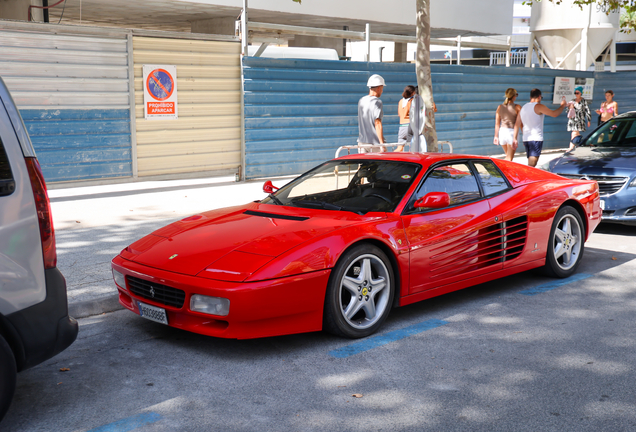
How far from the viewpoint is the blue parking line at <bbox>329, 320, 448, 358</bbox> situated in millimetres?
4387

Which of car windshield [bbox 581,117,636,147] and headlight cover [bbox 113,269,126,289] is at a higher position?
car windshield [bbox 581,117,636,147]

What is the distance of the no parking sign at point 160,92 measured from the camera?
1158 centimetres

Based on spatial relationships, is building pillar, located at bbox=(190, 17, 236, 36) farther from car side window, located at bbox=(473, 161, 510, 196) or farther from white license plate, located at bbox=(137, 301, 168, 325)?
white license plate, located at bbox=(137, 301, 168, 325)

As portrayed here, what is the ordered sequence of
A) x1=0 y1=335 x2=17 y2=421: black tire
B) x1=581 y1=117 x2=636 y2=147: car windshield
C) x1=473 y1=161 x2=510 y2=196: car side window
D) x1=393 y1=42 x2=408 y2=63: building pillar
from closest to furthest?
x1=0 y1=335 x2=17 y2=421: black tire, x1=473 y1=161 x2=510 y2=196: car side window, x1=581 y1=117 x2=636 y2=147: car windshield, x1=393 y1=42 x2=408 y2=63: building pillar

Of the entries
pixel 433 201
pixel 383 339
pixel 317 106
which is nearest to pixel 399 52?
pixel 317 106

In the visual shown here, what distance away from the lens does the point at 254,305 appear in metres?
4.07

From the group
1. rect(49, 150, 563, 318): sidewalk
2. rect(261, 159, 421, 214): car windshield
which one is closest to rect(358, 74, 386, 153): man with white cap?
rect(49, 150, 563, 318): sidewalk

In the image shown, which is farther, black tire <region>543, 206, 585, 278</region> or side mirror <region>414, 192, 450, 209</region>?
black tire <region>543, 206, 585, 278</region>

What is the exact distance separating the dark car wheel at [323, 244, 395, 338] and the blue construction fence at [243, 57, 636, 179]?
→ 27.7ft

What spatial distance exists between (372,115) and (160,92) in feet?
12.8

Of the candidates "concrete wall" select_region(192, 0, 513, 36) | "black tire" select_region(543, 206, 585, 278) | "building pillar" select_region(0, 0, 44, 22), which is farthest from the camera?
"concrete wall" select_region(192, 0, 513, 36)

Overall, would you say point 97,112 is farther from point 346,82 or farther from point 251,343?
point 251,343

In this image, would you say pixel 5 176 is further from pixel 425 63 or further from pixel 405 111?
pixel 405 111

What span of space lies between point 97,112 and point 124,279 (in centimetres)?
717
